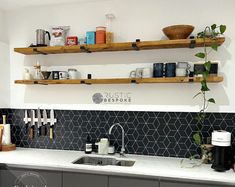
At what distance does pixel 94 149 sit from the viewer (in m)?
2.77

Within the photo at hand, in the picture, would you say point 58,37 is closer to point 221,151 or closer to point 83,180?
point 83,180

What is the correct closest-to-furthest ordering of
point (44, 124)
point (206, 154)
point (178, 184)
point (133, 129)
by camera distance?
point (178, 184) → point (206, 154) → point (133, 129) → point (44, 124)

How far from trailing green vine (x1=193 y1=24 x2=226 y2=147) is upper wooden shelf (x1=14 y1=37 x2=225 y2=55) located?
71mm

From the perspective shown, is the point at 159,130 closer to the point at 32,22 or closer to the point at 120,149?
the point at 120,149

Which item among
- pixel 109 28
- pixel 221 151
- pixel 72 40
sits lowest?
pixel 221 151

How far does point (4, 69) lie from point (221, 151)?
2.65 metres

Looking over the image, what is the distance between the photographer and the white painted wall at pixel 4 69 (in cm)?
296

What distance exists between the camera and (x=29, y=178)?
7.78ft

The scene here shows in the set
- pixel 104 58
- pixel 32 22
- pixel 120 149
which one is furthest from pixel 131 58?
pixel 32 22

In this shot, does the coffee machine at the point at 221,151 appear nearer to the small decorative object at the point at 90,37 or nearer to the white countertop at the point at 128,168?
the white countertop at the point at 128,168

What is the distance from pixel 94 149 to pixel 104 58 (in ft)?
3.52

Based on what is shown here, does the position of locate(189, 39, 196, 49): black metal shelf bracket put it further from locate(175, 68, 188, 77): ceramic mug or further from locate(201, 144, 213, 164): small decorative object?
locate(201, 144, 213, 164): small decorative object

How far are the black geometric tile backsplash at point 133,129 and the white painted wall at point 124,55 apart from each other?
3.6 inches

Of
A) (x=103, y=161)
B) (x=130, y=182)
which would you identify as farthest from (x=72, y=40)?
(x=130, y=182)
